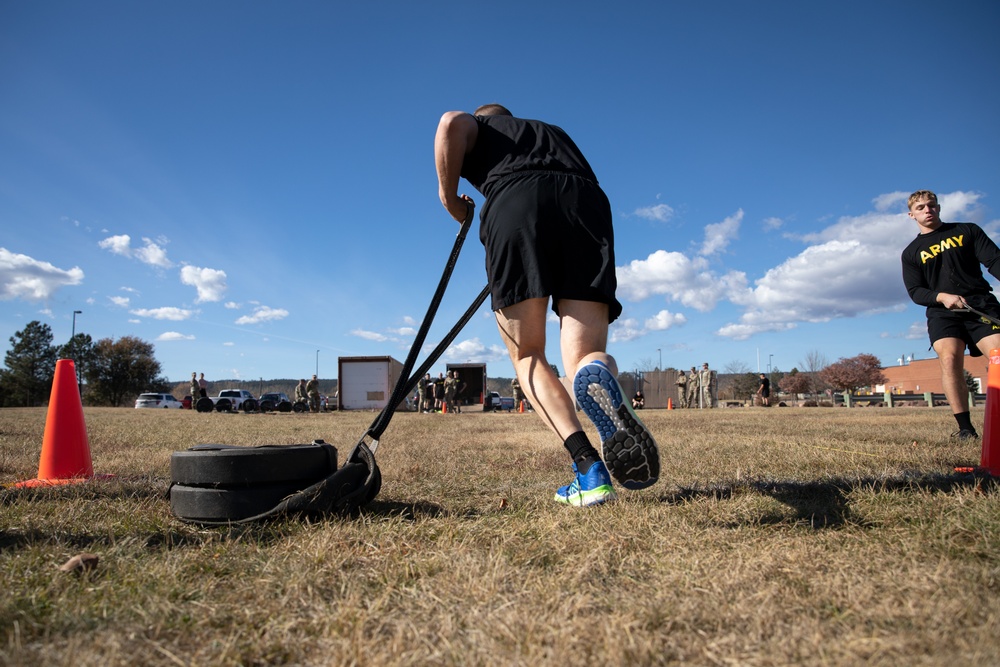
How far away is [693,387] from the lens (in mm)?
31375

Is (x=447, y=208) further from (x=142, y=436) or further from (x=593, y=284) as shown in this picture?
(x=142, y=436)

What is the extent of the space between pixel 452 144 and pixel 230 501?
1783 mm

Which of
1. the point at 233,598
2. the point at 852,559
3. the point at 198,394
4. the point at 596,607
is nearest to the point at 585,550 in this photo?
the point at 596,607

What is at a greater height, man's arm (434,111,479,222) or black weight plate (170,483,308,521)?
man's arm (434,111,479,222)

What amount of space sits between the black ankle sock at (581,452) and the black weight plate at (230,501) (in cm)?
116

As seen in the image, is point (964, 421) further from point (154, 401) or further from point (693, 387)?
point (154, 401)

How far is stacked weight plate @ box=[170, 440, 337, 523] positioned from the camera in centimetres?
221

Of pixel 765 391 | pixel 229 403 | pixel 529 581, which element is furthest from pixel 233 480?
pixel 229 403

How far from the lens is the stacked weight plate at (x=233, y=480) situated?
221 centimetres

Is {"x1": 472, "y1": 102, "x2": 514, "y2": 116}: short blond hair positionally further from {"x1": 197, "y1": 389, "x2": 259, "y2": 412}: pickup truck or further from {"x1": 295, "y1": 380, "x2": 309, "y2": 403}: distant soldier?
{"x1": 295, "y1": 380, "x2": 309, "y2": 403}: distant soldier

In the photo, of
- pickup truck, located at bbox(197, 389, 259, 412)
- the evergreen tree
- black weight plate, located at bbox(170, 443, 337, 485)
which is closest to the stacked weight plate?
black weight plate, located at bbox(170, 443, 337, 485)

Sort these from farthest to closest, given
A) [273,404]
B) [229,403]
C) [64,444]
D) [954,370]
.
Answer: [273,404]
[229,403]
[954,370]
[64,444]

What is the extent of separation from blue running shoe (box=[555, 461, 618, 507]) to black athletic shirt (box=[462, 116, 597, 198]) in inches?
51.7

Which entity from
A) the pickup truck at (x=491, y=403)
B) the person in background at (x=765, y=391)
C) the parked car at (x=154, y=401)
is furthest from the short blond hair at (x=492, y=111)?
the parked car at (x=154, y=401)
